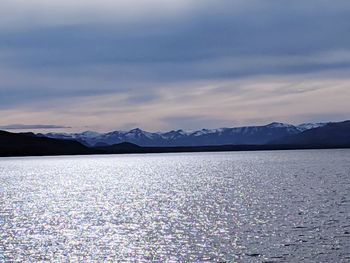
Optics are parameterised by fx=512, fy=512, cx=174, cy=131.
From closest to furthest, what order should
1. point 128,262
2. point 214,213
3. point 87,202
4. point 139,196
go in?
point 128,262, point 214,213, point 87,202, point 139,196

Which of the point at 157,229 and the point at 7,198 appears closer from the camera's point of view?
the point at 157,229

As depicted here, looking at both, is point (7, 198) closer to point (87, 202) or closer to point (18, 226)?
point (87, 202)

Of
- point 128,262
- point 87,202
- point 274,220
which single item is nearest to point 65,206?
point 87,202

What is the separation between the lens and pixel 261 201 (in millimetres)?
103562

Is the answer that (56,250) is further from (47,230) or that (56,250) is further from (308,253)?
(308,253)

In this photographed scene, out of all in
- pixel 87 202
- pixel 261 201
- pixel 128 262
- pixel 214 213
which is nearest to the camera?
pixel 128 262

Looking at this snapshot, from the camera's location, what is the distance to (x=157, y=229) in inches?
2744

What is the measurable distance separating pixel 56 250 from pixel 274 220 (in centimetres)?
3334

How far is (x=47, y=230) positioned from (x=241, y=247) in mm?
29625

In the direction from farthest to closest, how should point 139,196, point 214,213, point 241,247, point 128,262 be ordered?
point 139,196, point 214,213, point 241,247, point 128,262

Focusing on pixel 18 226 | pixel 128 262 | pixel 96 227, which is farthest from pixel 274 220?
pixel 18 226

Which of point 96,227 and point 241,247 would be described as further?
point 96,227

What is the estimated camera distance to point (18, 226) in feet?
247

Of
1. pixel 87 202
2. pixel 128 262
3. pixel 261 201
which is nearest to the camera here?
pixel 128 262
